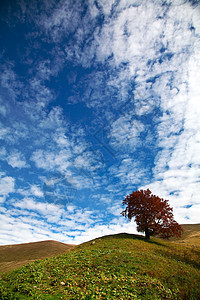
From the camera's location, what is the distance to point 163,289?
12.4 m

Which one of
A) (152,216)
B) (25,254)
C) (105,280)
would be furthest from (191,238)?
(25,254)

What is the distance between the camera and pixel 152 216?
118 feet

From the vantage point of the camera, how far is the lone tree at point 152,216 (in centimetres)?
3500

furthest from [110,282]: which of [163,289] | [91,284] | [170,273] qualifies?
[170,273]

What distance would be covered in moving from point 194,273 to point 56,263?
52.3ft

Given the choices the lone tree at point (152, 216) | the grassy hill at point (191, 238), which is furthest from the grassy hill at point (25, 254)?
the grassy hill at point (191, 238)

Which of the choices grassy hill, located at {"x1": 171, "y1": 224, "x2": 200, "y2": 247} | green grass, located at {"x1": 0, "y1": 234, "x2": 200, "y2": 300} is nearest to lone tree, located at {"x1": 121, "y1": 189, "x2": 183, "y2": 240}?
grassy hill, located at {"x1": 171, "y1": 224, "x2": 200, "y2": 247}

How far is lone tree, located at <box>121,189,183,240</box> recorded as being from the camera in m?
35.0

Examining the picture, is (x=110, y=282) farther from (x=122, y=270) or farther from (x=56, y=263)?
(x=56, y=263)

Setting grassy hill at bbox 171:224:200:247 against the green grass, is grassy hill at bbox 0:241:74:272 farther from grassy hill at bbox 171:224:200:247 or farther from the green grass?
grassy hill at bbox 171:224:200:247

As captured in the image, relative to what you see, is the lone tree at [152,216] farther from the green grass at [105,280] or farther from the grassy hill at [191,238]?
the green grass at [105,280]

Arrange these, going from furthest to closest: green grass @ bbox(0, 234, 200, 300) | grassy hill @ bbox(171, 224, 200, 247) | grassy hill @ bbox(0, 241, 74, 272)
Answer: grassy hill @ bbox(0, 241, 74, 272) → grassy hill @ bbox(171, 224, 200, 247) → green grass @ bbox(0, 234, 200, 300)

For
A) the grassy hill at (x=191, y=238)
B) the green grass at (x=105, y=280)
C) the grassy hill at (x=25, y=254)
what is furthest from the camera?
the grassy hill at (x=25, y=254)

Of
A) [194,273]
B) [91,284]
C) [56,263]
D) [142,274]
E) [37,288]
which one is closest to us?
[37,288]
